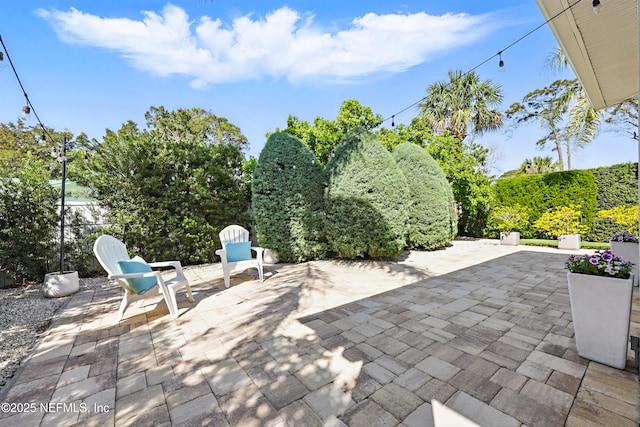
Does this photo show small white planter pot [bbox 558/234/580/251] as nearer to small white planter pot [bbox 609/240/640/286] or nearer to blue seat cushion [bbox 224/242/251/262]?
small white planter pot [bbox 609/240/640/286]

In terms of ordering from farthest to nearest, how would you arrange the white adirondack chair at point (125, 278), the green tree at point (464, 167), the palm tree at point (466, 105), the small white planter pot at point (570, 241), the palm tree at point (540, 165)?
the palm tree at point (540, 165) → the palm tree at point (466, 105) → the green tree at point (464, 167) → the small white planter pot at point (570, 241) → the white adirondack chair at point (125, 278)

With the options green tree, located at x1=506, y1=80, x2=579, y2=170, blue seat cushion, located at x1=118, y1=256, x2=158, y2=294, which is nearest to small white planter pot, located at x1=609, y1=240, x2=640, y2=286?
blue seat cushion, located at x1=118, y1=256, x2=158, y2=294

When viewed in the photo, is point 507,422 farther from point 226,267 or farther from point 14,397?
point 226,267

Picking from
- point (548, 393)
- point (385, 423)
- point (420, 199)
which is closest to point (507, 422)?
point (548, 393)

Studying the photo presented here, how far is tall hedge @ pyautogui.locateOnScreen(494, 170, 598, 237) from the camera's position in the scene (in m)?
7.78

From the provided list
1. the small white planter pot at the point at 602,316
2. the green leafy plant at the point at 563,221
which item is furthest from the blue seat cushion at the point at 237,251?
the green leafy plant at the point at 563,221

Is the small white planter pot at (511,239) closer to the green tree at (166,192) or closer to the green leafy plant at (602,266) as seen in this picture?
the green leafy plant at (602,266)

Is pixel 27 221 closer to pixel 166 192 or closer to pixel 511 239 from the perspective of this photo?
pixel 166 192

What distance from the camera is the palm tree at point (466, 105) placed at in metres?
10.8

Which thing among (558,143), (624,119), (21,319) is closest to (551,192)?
(624,119)

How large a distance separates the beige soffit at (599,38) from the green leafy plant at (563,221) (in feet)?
14.4

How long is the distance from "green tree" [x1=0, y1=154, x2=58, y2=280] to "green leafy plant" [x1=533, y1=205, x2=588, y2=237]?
38.4 feet

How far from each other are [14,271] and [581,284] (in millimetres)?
7820

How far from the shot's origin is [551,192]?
837 centimetres
